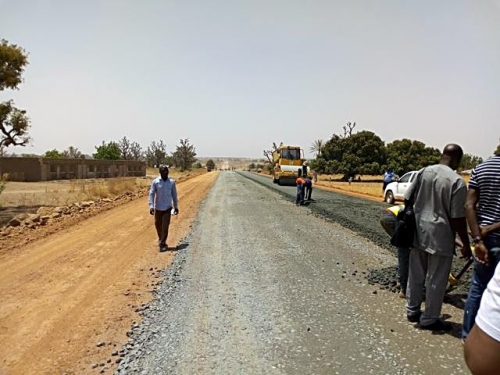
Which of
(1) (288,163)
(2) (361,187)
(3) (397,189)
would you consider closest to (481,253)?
(3) (397,189)

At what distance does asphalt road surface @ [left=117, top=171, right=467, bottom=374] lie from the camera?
345cm

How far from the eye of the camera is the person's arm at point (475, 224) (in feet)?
11.2

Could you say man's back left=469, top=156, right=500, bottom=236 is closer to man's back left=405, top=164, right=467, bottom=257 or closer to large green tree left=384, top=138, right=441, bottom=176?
man's back left=405, top=164, right=467, bottom=257

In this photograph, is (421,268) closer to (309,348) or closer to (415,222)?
(415,222)

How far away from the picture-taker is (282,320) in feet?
14.4

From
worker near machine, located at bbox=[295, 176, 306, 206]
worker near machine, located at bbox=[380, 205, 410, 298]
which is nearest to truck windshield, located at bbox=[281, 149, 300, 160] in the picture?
worker near machine, located at bbox=[295, 176, 306, 206]

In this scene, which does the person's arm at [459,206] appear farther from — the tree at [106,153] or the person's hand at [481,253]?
the tree at [106,153]

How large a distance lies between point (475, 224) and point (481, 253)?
271 mm

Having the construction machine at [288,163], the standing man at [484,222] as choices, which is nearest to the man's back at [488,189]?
the standing man at [484,222]

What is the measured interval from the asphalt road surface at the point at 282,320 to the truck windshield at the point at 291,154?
26.0 metres

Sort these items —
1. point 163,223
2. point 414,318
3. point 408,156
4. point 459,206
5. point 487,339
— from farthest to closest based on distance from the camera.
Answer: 1. point 408,156
2. point 163,223
3. point 414,318
4. point 459,206
5. point 487,339

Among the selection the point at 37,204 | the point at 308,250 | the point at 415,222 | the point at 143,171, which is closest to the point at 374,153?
the point at 143,171

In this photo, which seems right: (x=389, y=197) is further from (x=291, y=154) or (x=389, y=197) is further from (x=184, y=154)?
(x=184, y=154)

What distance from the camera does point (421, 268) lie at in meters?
4.29
